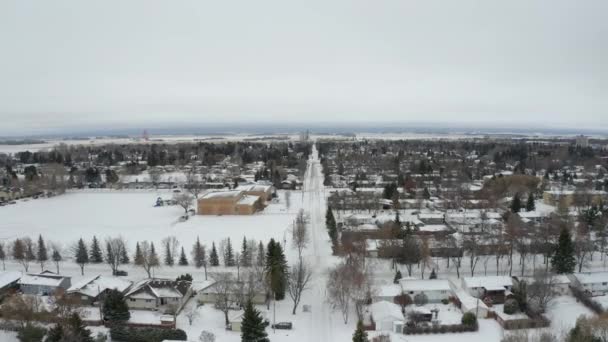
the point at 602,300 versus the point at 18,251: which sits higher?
the point at 18,251

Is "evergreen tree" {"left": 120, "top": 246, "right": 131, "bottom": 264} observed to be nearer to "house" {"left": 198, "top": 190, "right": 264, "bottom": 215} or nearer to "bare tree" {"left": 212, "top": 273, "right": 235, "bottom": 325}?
"bare tree" {"left": 212, "top": 273, "right": 235, "bottom": 325}

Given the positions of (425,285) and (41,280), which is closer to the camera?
(425,285)

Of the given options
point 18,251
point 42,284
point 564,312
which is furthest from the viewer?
point 18,251

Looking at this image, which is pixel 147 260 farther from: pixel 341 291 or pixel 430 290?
pixel 430 290

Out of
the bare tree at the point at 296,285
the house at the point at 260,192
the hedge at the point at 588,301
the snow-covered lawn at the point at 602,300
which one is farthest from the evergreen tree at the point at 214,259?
the snow-covered lawn at the point at 602,300

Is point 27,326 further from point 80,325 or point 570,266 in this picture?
point 570,266

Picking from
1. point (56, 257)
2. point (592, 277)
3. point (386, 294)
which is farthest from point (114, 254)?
point (592, 277)
